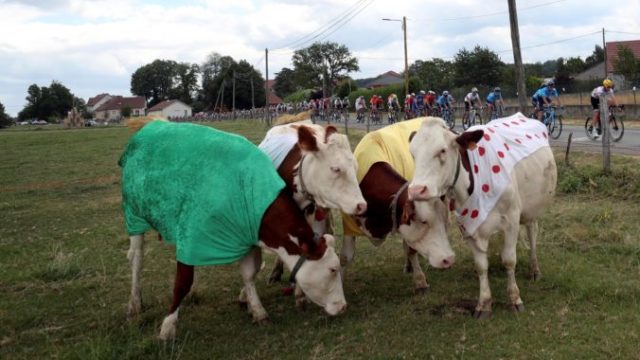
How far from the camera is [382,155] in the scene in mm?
6367

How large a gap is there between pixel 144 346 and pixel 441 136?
3157mm

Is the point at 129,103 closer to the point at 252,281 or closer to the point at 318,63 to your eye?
the point at 318,63

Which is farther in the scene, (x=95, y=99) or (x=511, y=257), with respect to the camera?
(x=95, y=99)

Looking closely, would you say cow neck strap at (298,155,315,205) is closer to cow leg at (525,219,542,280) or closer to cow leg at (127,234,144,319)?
cow leg at (127,234,144,319)

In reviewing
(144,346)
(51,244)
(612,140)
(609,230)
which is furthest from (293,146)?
(612,140)

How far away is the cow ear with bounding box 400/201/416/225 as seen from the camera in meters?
5.45

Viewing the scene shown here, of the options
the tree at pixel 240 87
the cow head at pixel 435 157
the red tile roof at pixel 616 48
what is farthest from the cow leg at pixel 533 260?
the tree at pixel 240 87

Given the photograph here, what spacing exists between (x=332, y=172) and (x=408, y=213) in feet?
2.75

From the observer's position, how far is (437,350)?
4.96 meters

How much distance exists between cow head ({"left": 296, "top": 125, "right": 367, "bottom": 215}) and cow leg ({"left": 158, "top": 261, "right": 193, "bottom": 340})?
4.42ft

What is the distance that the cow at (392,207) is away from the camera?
5.50 m

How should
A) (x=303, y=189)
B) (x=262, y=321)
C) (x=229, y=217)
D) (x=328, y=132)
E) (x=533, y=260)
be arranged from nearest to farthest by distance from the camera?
1. (x=229, y=217)
2. (x=328, y=132)
3. (x=303, y=189)
4. (x=262, y=321)
5. (x=533, y=260)

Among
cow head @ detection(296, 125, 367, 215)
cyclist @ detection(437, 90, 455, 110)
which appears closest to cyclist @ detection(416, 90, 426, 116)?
cyclist @ detection(437, 90, 455, 110)

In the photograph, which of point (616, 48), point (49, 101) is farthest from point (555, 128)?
point (49, 101)
